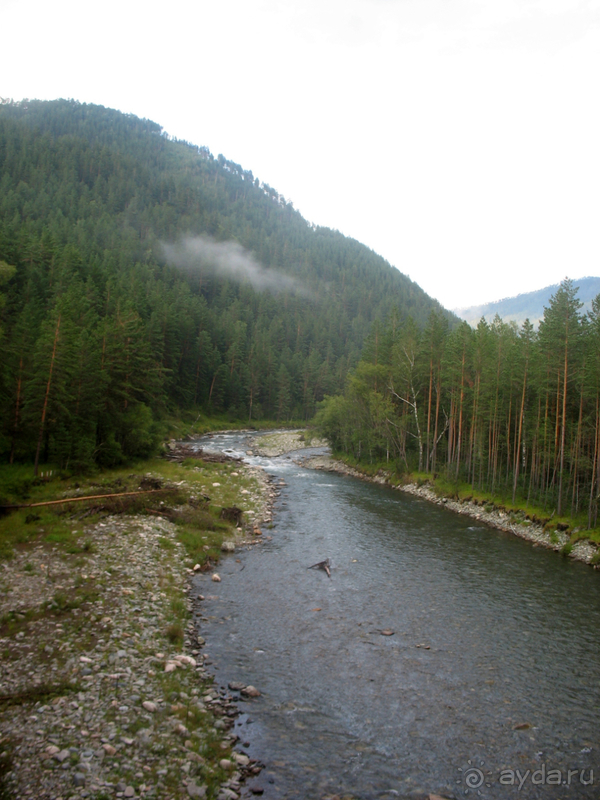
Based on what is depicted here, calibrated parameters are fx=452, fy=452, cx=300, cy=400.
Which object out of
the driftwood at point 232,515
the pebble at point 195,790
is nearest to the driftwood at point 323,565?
the driftwood at point 232,515

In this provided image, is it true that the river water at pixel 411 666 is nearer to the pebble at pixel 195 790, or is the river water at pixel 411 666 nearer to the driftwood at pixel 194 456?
the pebble at pixel 195 790

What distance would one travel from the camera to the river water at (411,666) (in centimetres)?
1030

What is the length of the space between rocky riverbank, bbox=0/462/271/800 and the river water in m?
0.95

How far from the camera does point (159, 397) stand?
221 ft

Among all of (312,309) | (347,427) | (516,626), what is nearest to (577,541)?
(516,626)

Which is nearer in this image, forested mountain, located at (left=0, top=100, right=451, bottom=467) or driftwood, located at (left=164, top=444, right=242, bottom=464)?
forested mountain, located at (left=0, top=100, right=451, bottom=467)

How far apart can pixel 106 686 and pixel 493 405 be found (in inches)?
1458

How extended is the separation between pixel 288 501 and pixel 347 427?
91.9ft

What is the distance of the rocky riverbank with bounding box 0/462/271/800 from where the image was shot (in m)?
8.61

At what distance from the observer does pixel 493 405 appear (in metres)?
40.3

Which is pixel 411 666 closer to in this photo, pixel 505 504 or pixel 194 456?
pixel 505 504

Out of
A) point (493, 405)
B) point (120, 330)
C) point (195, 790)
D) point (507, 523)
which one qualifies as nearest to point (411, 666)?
point (195, 790)

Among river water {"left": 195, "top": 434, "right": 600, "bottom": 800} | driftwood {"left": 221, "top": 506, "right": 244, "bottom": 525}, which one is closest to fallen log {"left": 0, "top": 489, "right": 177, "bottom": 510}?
driftwood {"left": 221, "top": 506, "right": 244, "bottom": 525}

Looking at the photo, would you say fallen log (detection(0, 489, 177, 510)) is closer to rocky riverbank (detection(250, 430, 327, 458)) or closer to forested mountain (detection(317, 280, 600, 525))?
forested mountain (detection(317, 280, 600, 525))
